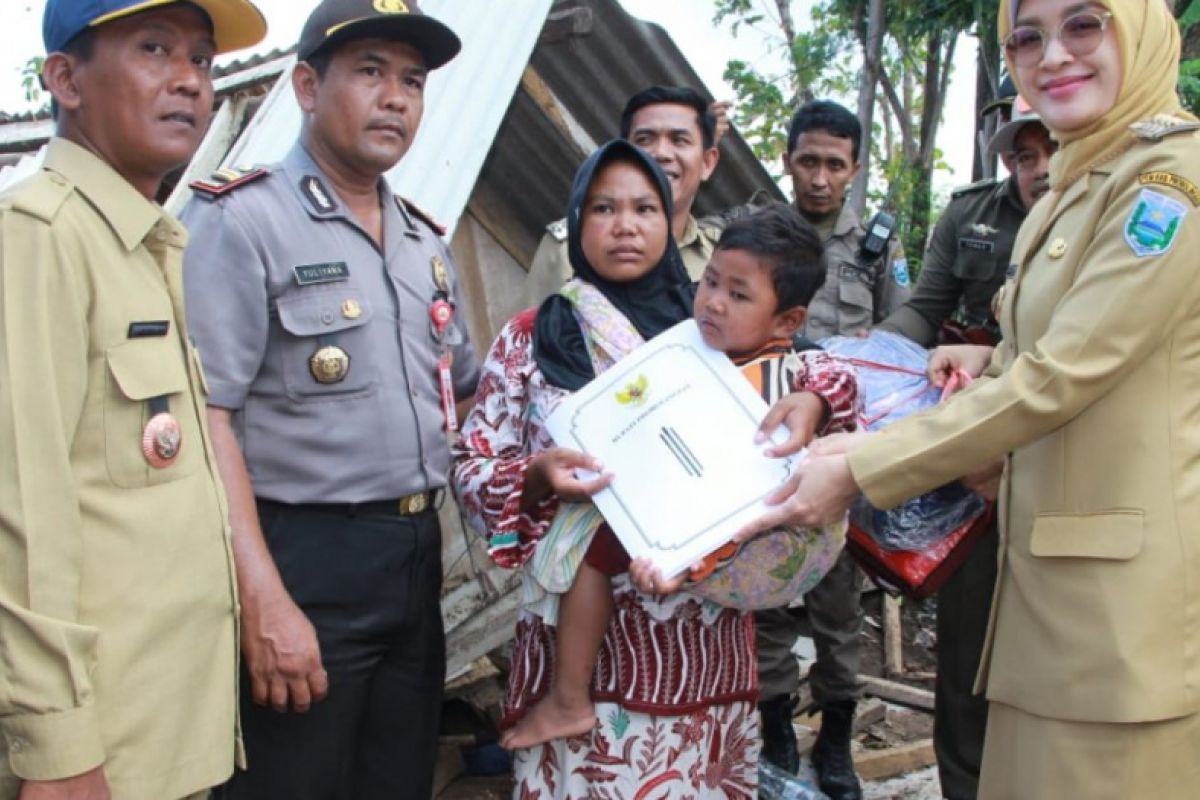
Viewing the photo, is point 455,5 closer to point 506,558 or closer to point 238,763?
point 506,558

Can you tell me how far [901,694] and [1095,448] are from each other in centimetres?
316

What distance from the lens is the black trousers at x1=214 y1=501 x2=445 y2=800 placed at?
7.53 feet

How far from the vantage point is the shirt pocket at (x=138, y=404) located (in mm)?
1768

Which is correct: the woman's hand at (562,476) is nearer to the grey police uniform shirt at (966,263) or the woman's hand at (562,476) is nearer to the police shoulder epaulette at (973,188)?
the grey police uniform shirt at (966,263)

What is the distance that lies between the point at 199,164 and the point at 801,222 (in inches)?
76.3

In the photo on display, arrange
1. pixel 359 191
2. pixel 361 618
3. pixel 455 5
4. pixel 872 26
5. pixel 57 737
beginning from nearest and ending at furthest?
pixel 57 737 < pixel 361 618 < pixel 359 191 < pixel 455 5 < pixel 872 26

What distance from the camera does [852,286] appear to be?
404 cm

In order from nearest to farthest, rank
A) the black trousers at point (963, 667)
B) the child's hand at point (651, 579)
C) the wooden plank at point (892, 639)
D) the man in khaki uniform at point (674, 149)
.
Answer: the child's hand at point (651, 579) < the black trousers at point (963, 667) < the man in khaki uniform at point (674, 149) < the wooden plank at point (892, 639)

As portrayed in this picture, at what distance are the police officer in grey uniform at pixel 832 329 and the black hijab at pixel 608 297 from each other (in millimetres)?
1487

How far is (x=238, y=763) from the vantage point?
81.1 inches

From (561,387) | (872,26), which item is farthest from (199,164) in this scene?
(872,26)

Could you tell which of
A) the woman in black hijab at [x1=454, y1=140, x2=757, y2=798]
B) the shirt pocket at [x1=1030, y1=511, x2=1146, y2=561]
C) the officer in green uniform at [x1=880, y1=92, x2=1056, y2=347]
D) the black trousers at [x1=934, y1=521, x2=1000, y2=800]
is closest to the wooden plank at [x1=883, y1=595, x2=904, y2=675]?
the black trousers at [x1=934, y1=521, x2=1000, y2=800]

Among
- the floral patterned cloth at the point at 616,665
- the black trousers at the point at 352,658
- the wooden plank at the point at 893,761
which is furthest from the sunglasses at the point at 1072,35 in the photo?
the wooden plank at the point at 893,761

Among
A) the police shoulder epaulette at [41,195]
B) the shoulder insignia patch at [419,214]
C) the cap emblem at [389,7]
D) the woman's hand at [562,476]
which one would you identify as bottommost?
the woman's hand at [562,476]
